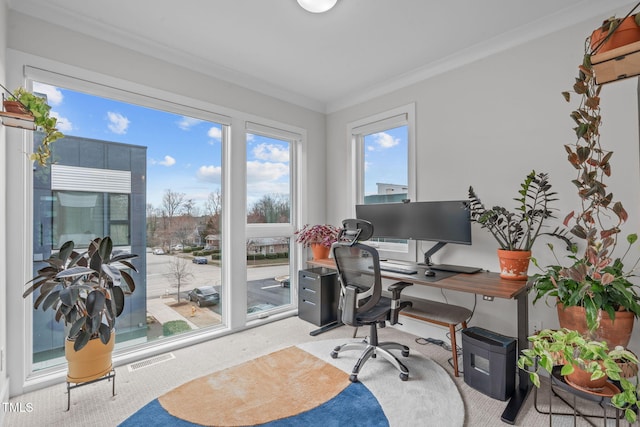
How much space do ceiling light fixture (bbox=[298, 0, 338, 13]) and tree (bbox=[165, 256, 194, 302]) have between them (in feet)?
7.75

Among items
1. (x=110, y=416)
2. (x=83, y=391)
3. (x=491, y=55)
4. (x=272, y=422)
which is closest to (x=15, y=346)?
(x=83, y=391)

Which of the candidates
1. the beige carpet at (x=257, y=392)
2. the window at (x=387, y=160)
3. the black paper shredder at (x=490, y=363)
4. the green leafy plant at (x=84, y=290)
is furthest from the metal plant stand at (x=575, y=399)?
the green leafy plant at (x=84, y=290)

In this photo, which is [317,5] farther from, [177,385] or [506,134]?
[177,385]

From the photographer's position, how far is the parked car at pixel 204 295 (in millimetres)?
3109

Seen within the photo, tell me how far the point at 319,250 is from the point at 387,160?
1.28m

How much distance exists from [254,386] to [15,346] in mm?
1608

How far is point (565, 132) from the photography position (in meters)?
2.31

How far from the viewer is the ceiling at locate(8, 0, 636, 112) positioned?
219 cm

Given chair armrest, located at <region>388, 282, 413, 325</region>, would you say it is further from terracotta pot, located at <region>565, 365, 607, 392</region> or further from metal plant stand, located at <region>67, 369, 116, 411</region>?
metal plant stand, located at <region>67, 369, 116, 411</region>

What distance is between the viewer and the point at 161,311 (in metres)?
2.88

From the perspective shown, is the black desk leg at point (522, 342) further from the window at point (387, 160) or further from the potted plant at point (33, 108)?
the potted plant at point (33, 108)

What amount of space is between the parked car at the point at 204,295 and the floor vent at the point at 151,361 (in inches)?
21.3

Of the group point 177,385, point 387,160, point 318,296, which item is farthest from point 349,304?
point 387,160

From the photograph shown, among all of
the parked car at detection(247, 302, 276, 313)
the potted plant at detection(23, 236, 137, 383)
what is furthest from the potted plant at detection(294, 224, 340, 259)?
the potted plant at detection(23, 236, 137, 383)
